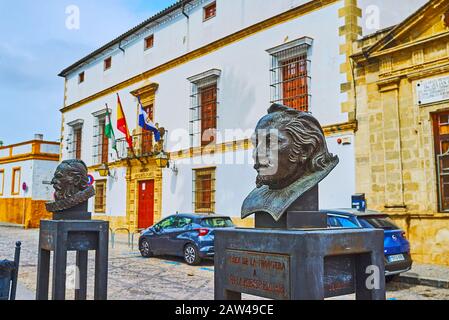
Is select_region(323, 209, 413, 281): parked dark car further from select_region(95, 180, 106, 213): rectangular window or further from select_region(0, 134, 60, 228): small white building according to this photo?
select_region(0, 134, 60, 228): small white building

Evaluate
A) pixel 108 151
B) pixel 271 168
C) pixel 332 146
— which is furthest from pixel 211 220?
pixel 108 151

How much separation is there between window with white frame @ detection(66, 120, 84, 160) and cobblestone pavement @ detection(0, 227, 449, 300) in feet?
44.1

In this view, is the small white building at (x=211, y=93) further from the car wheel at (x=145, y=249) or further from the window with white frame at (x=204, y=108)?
the car wheel at (x=145, y=249)

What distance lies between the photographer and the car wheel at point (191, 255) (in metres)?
11.3

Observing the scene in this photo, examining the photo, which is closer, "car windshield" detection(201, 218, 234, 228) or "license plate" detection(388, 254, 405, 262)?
"license plate" detection(388, 254, 405, 262)

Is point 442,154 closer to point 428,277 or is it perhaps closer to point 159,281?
point 428,277

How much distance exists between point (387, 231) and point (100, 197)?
17438mm

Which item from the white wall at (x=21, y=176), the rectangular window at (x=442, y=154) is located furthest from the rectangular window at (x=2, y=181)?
the rectangular window at (x=442, y=154)

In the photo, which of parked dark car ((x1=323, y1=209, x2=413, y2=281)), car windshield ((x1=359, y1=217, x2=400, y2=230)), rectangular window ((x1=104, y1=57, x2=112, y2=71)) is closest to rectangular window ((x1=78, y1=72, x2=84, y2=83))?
rectangular window ((x1=104, y1=57, x2=112, y2=71))

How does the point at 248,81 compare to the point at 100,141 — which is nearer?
the point at 248,81

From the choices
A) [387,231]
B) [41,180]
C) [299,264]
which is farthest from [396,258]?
[41,180]

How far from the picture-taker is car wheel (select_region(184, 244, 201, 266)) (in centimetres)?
1131

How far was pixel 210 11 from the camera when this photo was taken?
17.7m
